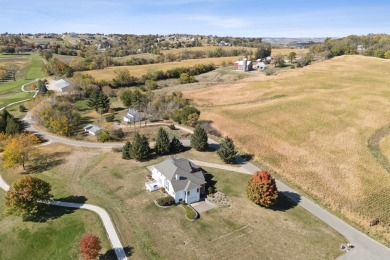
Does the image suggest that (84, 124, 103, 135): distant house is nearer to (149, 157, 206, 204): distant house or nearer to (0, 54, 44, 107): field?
(149, 157, 206, 204): distant house

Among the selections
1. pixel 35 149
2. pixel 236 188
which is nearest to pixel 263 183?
pixel 236 188

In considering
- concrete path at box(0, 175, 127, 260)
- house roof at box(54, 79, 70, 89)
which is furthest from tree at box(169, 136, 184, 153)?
house roof at box(54, 79, 70, 89)

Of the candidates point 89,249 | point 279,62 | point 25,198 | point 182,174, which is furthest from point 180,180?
point 279,62

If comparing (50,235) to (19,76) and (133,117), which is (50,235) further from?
(19,76)

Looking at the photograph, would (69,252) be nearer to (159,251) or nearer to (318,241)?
(159,251)

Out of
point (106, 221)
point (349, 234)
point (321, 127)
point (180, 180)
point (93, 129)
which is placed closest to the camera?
point (349, 234)

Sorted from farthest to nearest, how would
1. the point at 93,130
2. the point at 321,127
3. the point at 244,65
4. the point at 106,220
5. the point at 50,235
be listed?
the point at 244,65, the point at 93,130, the point at 321,127, the point at 106,220, the point at 50,235
